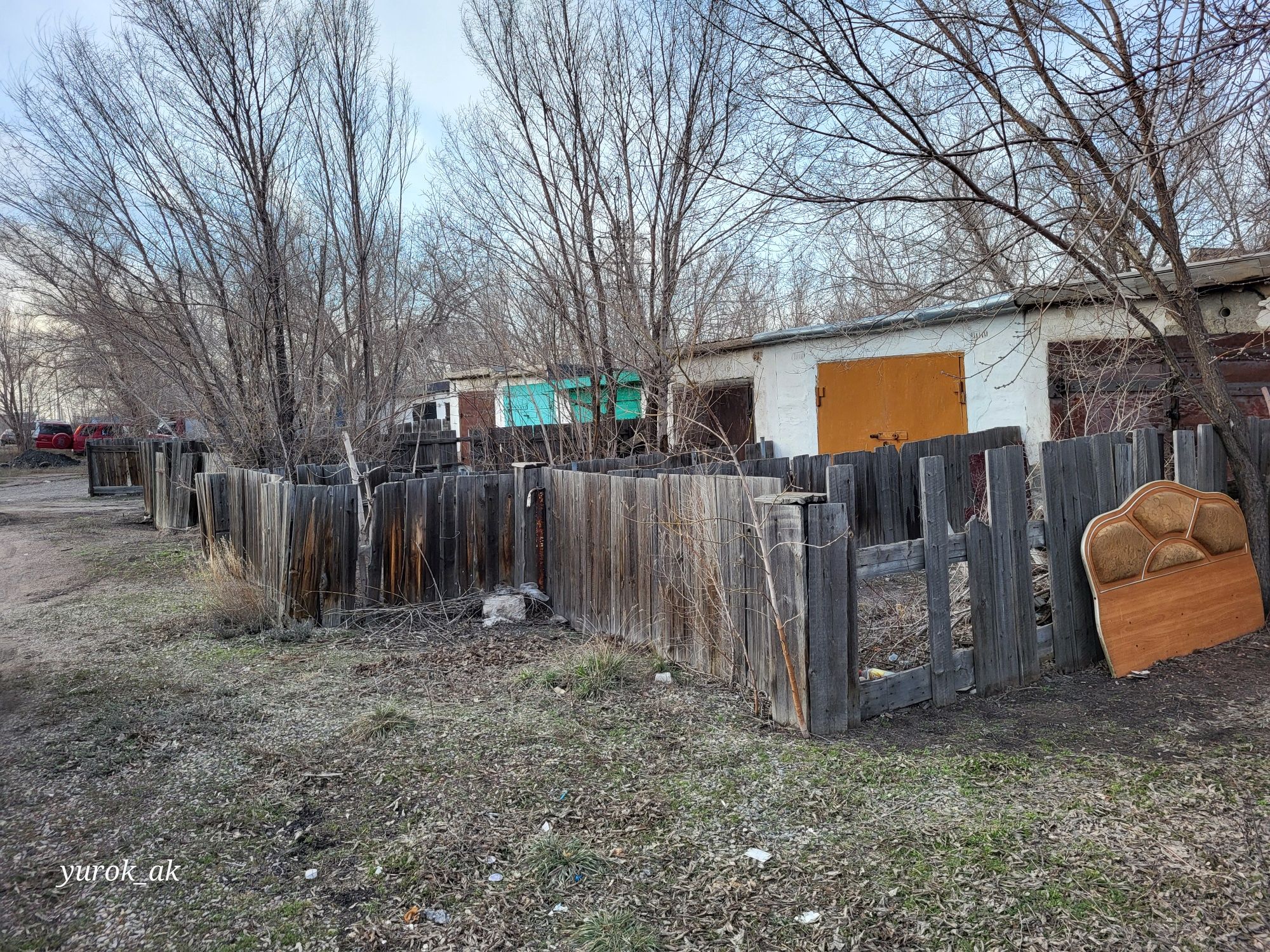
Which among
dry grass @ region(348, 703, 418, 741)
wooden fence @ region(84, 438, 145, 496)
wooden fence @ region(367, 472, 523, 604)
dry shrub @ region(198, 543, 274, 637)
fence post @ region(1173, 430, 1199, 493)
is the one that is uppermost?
wooden fence @ region(84, 438, 145, 496)

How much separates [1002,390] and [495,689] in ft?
23.9

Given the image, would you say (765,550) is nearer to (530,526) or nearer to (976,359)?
(530,526)

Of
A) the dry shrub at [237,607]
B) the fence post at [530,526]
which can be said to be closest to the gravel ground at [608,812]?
the dry shrub at [237,607]

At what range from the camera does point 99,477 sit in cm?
1931

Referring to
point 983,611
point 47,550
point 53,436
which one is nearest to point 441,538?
point 983,611

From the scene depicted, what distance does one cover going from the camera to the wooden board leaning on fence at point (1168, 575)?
4762mm

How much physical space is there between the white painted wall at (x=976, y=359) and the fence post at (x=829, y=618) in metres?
3.53

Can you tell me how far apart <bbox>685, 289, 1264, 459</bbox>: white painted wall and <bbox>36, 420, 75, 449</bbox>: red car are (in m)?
34.2

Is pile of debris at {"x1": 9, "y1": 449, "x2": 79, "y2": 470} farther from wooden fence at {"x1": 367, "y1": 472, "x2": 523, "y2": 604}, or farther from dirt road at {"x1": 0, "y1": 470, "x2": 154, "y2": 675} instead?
wooden fence at {"x1": 367, "y1": 472, "x2": 523, "y2": 604}

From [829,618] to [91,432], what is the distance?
37.9m

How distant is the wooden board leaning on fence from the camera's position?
4762 millimetres

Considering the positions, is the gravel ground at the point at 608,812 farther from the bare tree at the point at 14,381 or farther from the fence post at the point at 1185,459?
the bare tree at the point at 14,381

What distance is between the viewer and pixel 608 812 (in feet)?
10.8

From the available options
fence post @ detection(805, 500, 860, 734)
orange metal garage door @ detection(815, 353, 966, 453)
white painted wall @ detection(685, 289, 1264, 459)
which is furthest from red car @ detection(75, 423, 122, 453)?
fence post @ detection(805, 500, 860, 734)
